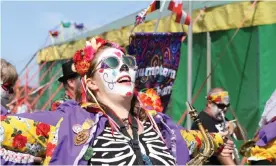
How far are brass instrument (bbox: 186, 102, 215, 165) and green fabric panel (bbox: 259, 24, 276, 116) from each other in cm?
346

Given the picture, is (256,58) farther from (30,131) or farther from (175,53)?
(30,131)

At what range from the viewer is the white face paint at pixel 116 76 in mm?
2203

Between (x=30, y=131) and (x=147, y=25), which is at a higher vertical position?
(x=147, y=25)

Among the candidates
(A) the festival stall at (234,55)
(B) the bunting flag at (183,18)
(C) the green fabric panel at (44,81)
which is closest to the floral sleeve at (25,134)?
(A) the festival stall at (234,55)

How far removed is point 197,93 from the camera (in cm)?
659

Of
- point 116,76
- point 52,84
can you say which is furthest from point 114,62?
point 52,84

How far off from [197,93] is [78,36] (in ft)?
18.1

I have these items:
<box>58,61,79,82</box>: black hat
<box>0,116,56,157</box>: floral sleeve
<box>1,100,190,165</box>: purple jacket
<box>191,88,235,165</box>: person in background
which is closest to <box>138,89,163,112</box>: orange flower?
<box>58,61,79,82</box>: black hat

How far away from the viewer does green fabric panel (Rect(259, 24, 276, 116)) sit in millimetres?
5754

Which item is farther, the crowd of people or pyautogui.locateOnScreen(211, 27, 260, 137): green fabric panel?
pyautogui.locateOnScreen(211, 27, 260, 137): green fabric panel

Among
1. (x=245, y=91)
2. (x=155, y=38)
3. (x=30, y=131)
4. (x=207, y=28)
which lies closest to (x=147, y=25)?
(x=207, y=28)

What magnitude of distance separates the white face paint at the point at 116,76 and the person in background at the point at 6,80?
46.5 inches

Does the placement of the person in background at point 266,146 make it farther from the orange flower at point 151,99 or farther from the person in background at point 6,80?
the person in background at point 6,80

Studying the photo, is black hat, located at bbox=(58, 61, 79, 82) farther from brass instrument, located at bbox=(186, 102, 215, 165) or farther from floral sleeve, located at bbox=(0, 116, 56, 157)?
floral sleeve, located at bbox=(0, 116, 56, 157)
